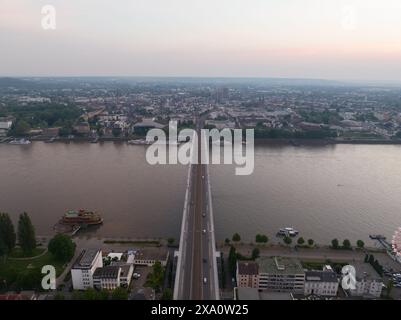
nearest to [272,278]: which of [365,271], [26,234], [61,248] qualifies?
[365,271]

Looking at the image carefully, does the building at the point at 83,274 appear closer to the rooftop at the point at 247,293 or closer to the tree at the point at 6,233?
the tree at the point at 6,233

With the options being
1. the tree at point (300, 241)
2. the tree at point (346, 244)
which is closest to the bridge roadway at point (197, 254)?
the tree at point (300, 241)

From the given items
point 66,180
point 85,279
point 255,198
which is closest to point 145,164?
point 66,180

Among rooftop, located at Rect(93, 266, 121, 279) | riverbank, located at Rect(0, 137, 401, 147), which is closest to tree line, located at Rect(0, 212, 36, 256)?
rooftop, located at Rect(93, 266, 121, 279)

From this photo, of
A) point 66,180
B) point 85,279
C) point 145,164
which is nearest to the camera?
point 85,279

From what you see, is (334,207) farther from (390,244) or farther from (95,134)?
(95,134)

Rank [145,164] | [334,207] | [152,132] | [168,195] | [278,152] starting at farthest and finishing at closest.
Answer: [152,132] → [278,152] → [145,164] → [168,195] → [334,207]

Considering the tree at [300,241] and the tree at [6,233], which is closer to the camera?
the tree at [6,233]
